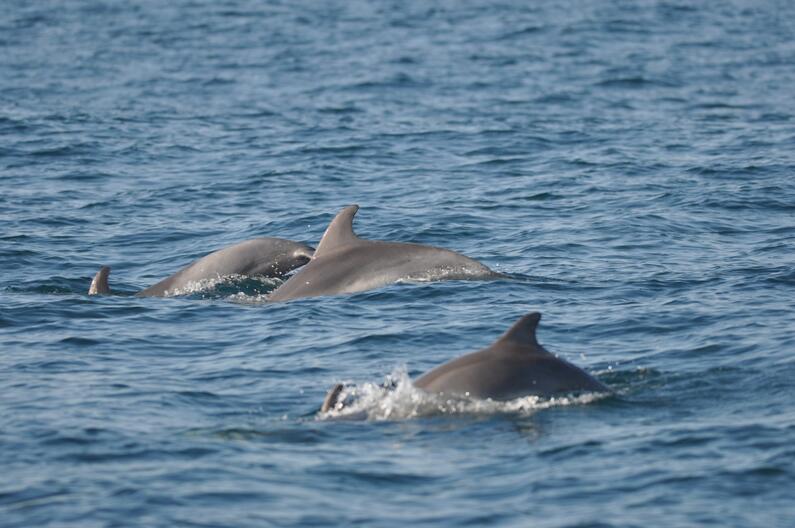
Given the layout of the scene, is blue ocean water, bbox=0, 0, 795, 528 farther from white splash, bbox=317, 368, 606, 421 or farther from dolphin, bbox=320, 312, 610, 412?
dolphin, bbox=320, 312, 610, 412

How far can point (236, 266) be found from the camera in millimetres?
19141

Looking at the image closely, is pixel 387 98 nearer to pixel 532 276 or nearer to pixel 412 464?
pixel 532 276

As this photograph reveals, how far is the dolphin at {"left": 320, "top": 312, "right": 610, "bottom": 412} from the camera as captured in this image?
1312cm

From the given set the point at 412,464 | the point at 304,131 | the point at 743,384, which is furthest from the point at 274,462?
the point at 304,131

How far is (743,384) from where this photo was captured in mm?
14234

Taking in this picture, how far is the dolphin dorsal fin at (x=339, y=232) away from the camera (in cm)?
1795

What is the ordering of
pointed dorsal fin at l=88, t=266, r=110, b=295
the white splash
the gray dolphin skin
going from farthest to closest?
pointed dorsal fin at l=88, t=266, r=110, b=295 → the gray dolphin skin → the white splash

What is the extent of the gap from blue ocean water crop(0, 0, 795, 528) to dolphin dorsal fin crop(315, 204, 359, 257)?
767 mm

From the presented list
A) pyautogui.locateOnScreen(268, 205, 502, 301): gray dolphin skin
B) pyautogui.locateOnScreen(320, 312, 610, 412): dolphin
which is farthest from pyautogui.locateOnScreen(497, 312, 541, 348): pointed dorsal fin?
pyautogui.locateOnScreen(268, 205, 502, 301): gray dolphin skin

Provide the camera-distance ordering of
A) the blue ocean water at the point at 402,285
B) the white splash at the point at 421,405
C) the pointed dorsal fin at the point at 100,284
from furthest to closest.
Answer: the pointed dorsal fin at the point at 100,284 < the white splash at the point at 421,405 < the blue ocean water at the point at 402,285

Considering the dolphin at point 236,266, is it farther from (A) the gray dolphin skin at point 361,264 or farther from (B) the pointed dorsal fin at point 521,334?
(B) the pointed dorsal fin at point 521,334

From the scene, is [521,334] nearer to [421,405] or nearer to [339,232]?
[421,405]

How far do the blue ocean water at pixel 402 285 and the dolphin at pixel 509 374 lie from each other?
171mm

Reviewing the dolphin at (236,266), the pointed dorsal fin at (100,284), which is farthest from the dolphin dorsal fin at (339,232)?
the pointed dorsal fin at (100,284)
